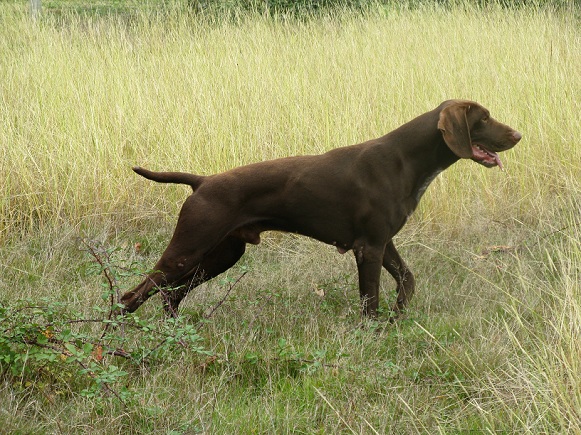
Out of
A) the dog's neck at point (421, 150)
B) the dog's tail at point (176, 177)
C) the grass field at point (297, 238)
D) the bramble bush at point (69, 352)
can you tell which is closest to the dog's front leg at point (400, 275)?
the grass field at point (297, 238)

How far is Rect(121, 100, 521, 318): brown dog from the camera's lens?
4.26 m

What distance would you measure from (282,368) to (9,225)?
2.89 metres

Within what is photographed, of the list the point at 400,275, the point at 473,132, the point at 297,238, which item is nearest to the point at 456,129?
the point at 473,132

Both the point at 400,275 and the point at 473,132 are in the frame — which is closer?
the point at 473,132

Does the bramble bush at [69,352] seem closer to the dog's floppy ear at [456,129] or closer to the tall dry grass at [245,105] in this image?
the dog's floppy ear at [456,129]

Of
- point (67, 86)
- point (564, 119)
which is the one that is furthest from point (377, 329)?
point (67, 86)

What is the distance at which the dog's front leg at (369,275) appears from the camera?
14.2ft

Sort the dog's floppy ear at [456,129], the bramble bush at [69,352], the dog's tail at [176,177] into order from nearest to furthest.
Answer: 1. the bramble bush at [69,352]
2. the dog's floppy ear at [456,129]
3. the dog's tail at [176,177]

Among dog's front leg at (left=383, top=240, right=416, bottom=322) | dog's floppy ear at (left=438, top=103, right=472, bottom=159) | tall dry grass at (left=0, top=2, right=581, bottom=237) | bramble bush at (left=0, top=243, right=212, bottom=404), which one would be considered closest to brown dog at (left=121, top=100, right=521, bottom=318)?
dog's floppy ear at (left=438, top=103, right=472, bottom=159)

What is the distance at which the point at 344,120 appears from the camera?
6.82 m

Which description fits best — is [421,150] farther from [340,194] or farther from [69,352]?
[69,352]

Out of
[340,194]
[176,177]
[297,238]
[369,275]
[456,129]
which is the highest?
[456,129]

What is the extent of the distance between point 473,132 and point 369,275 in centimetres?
92

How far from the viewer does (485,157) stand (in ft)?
14.6
